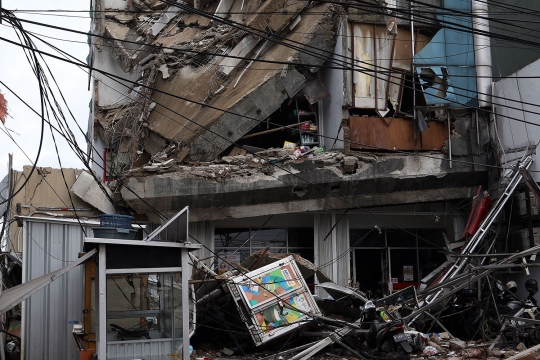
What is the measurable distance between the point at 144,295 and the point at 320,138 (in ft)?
32.9

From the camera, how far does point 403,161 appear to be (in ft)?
57.7

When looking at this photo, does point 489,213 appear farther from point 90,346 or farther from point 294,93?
point 90,346

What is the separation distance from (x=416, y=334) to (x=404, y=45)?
31.6ft

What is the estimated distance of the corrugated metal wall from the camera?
41.0 feet

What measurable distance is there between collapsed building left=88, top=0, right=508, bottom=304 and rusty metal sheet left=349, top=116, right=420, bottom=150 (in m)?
0.03

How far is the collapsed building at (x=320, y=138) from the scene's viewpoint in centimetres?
1700

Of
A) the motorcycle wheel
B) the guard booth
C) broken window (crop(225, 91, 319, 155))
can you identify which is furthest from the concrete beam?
the guard booth

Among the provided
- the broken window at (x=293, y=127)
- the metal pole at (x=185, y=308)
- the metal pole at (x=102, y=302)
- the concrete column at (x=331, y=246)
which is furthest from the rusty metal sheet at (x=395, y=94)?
the metal pole at (x=102, y=302)

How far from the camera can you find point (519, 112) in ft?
56.7

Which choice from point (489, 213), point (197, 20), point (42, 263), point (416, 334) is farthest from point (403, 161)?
point (42, 263)

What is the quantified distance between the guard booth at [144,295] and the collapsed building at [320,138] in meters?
6.53

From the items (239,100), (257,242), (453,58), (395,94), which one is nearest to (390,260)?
(257,242)

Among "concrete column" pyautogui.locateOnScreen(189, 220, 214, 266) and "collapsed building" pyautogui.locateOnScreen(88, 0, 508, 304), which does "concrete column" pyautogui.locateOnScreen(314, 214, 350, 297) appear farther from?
"concrete column" pyautogui.locateOnScreen(189, 220, 214, 266)

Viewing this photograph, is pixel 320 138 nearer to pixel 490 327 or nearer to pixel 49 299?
pixel 490 327
